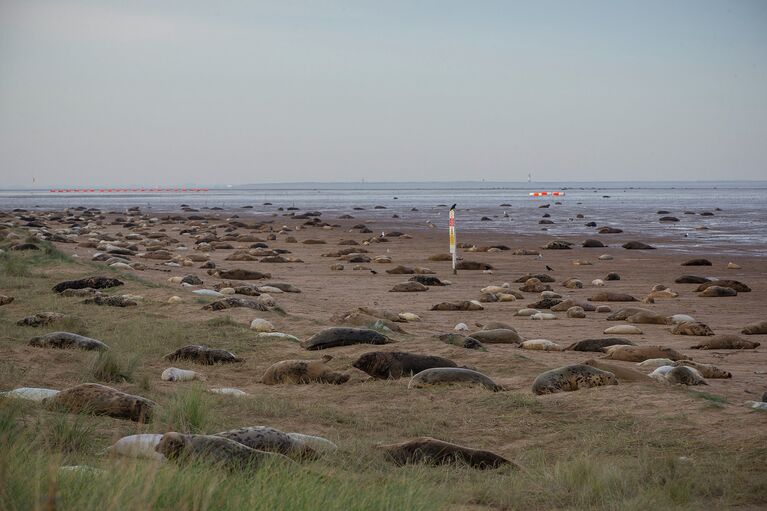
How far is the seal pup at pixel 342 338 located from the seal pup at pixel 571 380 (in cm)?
271

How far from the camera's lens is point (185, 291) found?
15453 mm

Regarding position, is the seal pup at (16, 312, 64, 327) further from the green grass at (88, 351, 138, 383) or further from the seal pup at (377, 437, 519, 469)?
the seal pup at (377, 437, 519, 469)

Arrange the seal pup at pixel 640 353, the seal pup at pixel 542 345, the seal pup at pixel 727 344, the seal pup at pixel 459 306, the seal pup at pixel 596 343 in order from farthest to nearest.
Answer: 1. the seal pup at pixel 459 306
2. the seal pup at pixel 727 344
3. the seal pup at pixel 542 345
4. the seal pup at pixel 596 343
5. the seal pup at pixel 640 353

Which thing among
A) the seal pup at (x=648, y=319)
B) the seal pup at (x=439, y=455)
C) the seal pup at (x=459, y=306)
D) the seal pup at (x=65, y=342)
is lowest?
the seal pup at (x=459, y=306)

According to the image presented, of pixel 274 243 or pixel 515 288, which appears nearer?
pixel 515 288

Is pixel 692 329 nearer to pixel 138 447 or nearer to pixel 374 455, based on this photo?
pixel 374 455

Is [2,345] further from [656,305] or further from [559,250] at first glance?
[559,250]

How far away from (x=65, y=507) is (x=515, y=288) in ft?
48.3

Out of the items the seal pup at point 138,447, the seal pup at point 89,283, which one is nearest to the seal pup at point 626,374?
the seal pup at point 138,447

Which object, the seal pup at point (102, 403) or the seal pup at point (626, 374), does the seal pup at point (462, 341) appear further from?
the seal pup at point (102, 403)

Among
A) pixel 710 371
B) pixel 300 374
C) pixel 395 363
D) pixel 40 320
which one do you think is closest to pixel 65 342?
pixel 40 320

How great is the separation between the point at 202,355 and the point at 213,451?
471 centimetres

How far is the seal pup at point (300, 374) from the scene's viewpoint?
8.72 meters

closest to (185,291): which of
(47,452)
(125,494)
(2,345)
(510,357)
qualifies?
(2,345)
